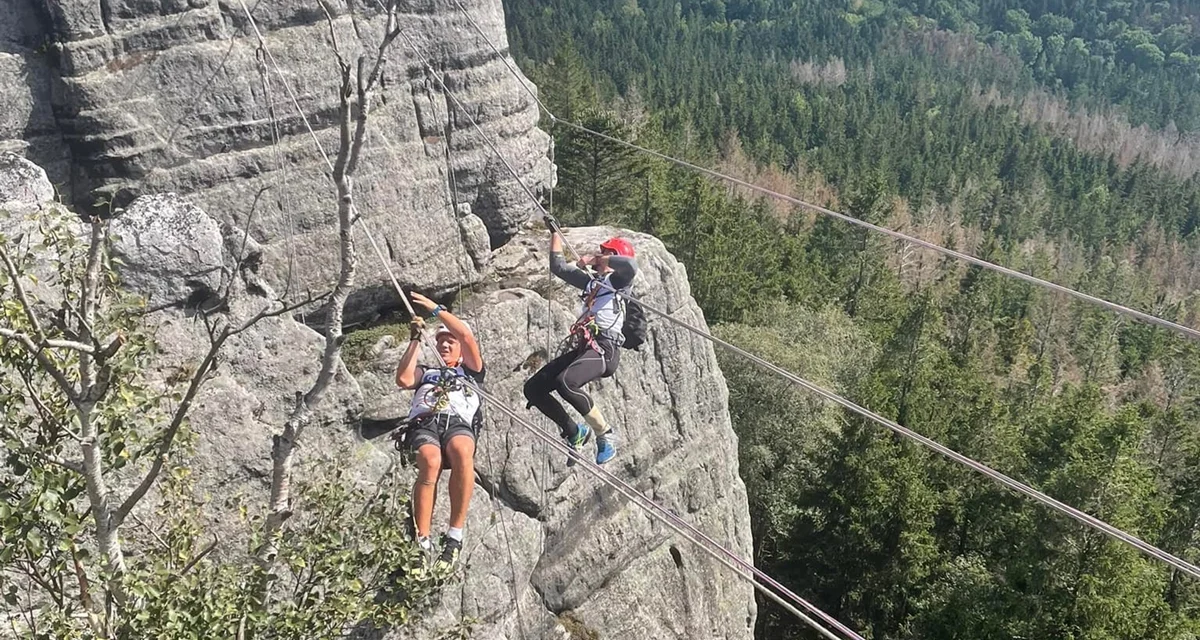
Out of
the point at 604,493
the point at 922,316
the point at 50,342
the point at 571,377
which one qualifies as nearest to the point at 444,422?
the point at 571,377

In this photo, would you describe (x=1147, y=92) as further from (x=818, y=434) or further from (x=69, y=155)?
(x=69, y=155)

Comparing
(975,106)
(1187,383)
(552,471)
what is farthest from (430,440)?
(975,106)

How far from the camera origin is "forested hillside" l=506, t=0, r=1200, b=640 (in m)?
21.2

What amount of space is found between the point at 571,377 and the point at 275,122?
201 inches

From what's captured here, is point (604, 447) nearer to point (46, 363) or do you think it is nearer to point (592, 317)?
point (592, 317)

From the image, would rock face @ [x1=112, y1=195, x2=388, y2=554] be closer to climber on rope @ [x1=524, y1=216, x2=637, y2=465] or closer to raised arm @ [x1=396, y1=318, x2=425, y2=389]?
raised arm @ [x1=396, y1=318, x2=425, y2=389]

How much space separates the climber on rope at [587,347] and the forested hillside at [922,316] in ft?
38.2

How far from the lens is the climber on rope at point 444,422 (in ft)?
30.4

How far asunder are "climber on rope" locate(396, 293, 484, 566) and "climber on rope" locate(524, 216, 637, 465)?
1.66 m

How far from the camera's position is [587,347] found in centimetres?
1148

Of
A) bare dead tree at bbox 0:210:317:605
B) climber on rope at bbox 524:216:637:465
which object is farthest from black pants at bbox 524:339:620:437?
bare dead tree at bbox 0:210:317:605

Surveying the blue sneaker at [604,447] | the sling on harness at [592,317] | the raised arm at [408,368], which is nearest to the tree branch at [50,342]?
the raised arm at [408,368]

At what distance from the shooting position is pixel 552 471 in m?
13.1

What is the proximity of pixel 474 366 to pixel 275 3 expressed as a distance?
5.77 meters
